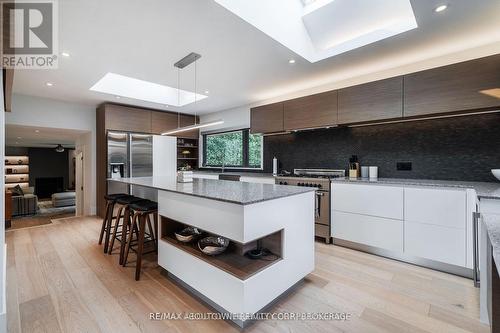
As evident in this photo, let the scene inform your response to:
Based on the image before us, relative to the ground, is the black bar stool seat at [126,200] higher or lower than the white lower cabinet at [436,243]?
higher

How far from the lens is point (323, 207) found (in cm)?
316

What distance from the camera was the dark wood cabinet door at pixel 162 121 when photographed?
5.19 metres

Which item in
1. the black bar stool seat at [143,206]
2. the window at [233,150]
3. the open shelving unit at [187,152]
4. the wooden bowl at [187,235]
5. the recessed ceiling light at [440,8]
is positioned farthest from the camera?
the open shelving unit at [187,152]

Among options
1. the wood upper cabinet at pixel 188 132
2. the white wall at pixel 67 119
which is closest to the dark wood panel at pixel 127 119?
the white wall at pixel 67 119

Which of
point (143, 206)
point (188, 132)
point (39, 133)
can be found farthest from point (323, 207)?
point (39, 133)

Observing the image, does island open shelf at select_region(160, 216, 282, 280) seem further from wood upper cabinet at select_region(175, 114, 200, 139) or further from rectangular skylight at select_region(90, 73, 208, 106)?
wood upper cabinet at select_region(175, 114, 200, 139)

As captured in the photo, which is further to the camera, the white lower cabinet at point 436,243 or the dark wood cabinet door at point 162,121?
the dark wood cabinet door at point 162,121

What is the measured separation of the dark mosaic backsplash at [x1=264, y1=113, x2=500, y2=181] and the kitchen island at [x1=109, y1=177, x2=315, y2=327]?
169cm

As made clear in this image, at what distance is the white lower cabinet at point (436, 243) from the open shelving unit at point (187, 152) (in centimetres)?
489

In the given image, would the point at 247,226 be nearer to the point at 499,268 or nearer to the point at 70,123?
the point at 499,268

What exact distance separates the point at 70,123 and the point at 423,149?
623cm

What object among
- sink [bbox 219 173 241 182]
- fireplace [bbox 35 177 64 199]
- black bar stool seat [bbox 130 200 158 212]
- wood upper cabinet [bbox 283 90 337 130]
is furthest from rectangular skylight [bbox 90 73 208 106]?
fireplace [bbox 35 177 64 199]

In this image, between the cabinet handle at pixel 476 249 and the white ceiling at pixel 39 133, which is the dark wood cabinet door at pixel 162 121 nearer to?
the white ceiling at pixel 39 133

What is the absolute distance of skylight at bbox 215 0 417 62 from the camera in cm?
217
